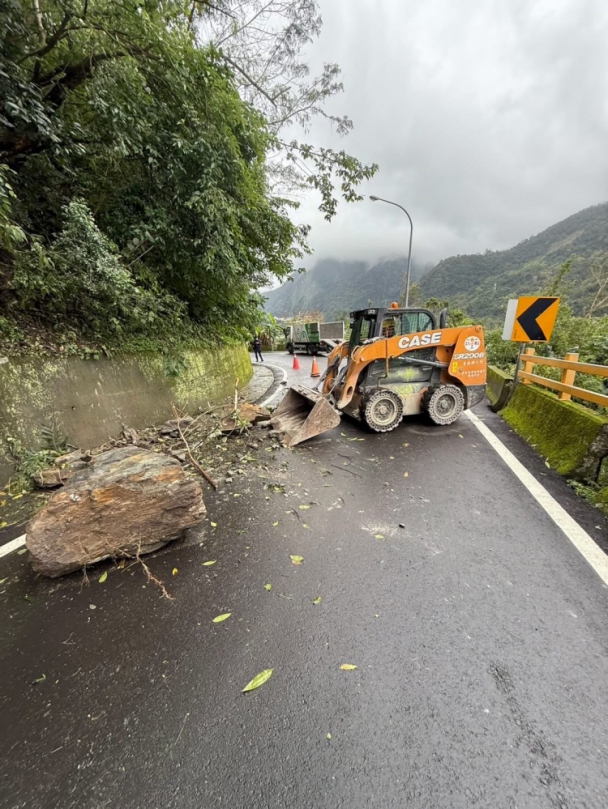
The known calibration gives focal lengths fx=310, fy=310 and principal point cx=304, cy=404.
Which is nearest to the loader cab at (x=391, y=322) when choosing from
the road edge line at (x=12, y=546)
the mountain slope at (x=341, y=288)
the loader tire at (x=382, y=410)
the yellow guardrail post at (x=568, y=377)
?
the loader tire at (x=382, y=410)

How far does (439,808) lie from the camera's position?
3.78 ft

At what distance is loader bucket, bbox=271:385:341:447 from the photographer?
4.79 metres

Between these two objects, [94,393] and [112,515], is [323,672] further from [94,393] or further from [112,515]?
[94,393]

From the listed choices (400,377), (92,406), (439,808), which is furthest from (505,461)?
(92,406)

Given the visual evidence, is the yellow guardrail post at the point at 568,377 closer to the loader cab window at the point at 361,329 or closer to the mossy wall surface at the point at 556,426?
the mossy wall surface at the point at 556,426

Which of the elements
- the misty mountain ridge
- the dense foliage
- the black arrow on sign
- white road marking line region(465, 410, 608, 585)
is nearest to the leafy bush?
the dense foliage

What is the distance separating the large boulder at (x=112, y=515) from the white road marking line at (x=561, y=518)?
121 inches

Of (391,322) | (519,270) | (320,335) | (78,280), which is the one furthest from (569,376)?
(519,270)

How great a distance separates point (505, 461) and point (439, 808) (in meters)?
3.61

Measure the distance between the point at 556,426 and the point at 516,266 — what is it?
81.2 metres

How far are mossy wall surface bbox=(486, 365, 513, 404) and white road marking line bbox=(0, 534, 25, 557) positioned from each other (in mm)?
7816

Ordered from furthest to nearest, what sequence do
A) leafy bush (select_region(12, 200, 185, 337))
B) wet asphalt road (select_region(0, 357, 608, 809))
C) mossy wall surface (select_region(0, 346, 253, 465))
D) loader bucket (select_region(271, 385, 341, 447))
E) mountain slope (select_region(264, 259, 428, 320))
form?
mountain slope (select_region(264, 259, 428, 320)), loader bucket (select_region(271, 385, 341, 447)), leafy bush (select_region(12, 200, 185, 337)), mossy wall surface (select_region(0, 346, 253, 465)), wet asphalt road (select_region(0, 357, 608, 809))

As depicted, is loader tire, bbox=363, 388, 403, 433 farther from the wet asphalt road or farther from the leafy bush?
the leafy bush

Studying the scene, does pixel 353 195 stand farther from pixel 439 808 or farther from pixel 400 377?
pixel 439 808
